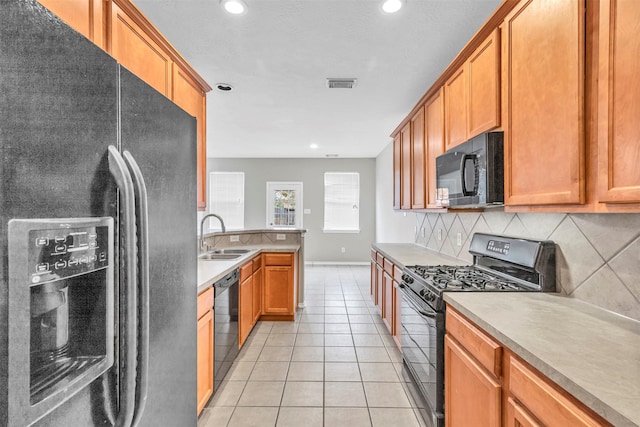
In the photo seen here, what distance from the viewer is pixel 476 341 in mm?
1280

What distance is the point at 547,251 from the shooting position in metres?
1.63

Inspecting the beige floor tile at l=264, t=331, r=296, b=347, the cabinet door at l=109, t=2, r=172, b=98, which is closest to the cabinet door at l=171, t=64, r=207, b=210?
the cabinet door at l=109, t=2, r=172, b=98

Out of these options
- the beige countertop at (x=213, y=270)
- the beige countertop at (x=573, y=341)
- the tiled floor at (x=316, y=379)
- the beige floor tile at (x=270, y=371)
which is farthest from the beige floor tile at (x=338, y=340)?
the beige countertop at (x=573, y=341)

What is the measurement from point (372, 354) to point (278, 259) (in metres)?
1.48

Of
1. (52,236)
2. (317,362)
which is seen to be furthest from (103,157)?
(317,362)

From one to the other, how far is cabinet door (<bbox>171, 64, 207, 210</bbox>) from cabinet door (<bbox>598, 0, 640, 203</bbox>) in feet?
6.70

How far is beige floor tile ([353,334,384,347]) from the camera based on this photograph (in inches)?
119

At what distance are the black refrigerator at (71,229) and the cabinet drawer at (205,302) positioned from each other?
0.87 meters

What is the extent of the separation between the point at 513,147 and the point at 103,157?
5.67ft

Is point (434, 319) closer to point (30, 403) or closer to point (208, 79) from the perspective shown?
point (30, 403)

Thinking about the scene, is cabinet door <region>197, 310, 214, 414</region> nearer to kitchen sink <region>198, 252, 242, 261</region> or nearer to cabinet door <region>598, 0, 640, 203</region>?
kitchen sink <region>198, 252, 242, 261</region>

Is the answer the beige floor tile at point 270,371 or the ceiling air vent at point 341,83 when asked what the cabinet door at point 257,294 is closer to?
the beige floor tile at point 270,371

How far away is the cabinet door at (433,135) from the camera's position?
2.49 m

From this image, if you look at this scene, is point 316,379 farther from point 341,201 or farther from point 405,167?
point 341,201
